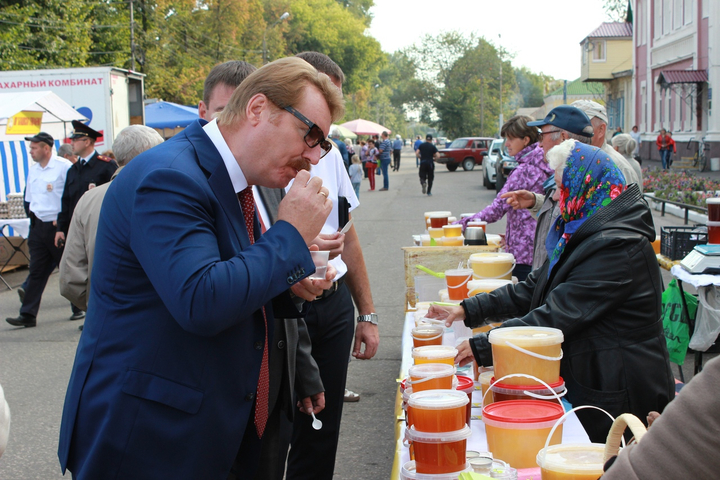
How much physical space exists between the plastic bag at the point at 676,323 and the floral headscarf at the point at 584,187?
2770mm

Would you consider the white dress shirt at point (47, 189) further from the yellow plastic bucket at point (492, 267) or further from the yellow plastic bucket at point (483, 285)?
the yellow plastic bucket at point (483, 285)

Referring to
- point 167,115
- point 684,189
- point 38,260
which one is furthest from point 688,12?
point 38,260

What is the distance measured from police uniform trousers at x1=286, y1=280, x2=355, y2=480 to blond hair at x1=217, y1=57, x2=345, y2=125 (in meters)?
1.38

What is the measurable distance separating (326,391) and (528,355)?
1127 mm

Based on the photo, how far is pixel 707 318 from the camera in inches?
209

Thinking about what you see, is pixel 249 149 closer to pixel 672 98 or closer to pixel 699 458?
pixel 699 458

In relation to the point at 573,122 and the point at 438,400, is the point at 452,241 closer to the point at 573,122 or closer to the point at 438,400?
the point at 573,122

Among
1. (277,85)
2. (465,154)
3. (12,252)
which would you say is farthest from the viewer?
(465,154)

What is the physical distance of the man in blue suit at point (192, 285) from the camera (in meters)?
1.65

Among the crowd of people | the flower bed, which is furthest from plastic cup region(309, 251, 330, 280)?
the flower bed

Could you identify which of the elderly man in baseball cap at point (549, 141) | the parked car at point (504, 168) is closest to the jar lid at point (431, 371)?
the elderly man in baseball cap at point (549, 141)

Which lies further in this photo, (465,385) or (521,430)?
(465,385)

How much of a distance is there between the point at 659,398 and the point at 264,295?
1.97 meters

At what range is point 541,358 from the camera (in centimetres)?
238
